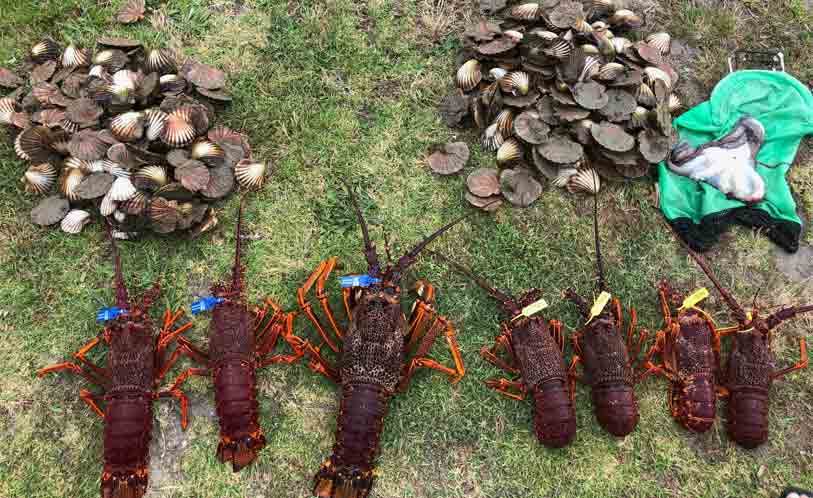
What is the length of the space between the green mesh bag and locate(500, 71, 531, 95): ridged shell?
4.10 feet

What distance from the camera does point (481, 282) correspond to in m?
3.94

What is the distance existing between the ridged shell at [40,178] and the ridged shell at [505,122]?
3.31 m

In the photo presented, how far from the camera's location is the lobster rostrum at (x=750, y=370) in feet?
12.3

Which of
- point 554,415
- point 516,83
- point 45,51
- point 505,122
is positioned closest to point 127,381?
point 45,51

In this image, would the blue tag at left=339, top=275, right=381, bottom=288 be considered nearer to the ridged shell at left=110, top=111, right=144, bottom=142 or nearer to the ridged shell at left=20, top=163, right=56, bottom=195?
the ridged shell at left=110, top=111, right=144, bottom=142

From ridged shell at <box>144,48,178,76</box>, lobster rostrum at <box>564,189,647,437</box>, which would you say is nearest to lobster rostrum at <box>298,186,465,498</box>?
lobster rostrum at <box>564,189,647,437</box>

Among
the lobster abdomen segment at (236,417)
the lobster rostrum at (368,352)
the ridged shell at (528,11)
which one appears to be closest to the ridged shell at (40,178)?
the lobster abdomen segment at (236,417)

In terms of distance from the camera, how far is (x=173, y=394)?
3697mm

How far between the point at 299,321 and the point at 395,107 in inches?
72.7

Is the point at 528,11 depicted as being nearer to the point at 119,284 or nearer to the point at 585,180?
the point at 585,180

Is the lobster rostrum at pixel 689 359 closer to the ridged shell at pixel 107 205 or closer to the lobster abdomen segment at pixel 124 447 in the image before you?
the lobster abdomen segment at pixel 124 447

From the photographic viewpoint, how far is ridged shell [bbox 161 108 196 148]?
384 centimetres

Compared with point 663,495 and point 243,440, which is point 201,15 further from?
point 663,495

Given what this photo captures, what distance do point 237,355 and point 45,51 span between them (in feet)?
9.44
